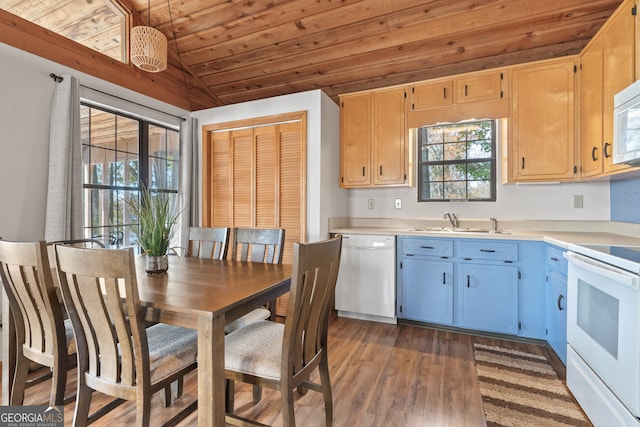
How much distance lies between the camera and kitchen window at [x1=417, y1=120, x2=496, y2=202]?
3328 millimetres

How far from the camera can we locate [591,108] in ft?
8.24

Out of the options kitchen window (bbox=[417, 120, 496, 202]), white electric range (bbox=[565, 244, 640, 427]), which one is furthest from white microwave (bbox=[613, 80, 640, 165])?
kitchen window (bbox=[417, 120, 496, 202])

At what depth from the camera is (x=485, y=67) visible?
127 inches

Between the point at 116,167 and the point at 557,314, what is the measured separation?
162 inches

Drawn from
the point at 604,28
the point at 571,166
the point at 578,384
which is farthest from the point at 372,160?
the point at 578,384

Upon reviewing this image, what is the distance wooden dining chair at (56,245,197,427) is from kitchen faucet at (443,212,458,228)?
2.85 meters

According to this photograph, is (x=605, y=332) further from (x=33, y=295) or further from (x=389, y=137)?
(x=33, y=295)

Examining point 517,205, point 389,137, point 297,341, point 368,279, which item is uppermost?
point 389,137

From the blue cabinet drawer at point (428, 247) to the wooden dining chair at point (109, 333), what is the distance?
7.30 feet

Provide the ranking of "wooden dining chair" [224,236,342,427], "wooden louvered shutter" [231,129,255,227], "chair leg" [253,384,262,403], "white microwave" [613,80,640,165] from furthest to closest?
"wooden louvered shutter" [231,129,255,227] < "chair leg" [253,384,262,403] < "white microwave" [613,80,640,165] < "wooden dining chair" [224,236,342,427]

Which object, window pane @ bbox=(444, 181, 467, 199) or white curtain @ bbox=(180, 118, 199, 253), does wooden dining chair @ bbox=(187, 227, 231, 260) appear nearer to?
white curtain @ bbox=(180, 118, 199, 253)

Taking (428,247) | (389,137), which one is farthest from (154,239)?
(389,137)

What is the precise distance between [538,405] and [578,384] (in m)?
0.26

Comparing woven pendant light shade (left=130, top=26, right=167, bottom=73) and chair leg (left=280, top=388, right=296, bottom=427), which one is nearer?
chair leg (left=280, top=388, right=296, bottom=427)
